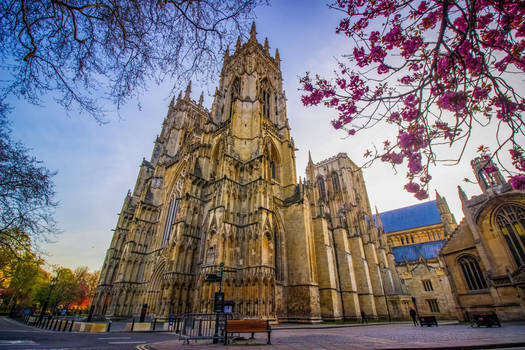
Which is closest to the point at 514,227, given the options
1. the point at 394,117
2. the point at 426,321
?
the point at 426,321

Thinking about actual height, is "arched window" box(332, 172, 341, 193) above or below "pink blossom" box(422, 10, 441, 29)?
above

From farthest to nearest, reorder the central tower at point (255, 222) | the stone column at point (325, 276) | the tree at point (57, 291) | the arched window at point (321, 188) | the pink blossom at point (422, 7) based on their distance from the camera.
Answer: the tree at point (57, 291)
the arched window at point (321, 188)
the stone column at point (325, 276)
the central tower at point (255, 222)
the pink blossom at point (422, 7)

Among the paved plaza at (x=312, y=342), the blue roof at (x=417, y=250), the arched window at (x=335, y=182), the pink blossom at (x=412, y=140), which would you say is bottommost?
the paved plaza at (x=312, y=342)

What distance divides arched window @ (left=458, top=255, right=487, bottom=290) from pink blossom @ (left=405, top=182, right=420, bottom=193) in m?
19.3

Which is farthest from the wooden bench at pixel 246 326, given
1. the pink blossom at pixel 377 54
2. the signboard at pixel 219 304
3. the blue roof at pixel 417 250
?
the blue roof at pixel 417 250

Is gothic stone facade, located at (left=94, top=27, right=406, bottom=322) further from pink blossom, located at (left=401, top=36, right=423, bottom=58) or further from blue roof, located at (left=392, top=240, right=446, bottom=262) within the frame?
pink blossom, located at (left=401, top=36, right=423, bottom=58)

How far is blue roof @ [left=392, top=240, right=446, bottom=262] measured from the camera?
32.1 metres

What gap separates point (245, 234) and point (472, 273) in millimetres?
17214

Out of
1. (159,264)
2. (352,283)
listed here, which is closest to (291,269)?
(352,283)

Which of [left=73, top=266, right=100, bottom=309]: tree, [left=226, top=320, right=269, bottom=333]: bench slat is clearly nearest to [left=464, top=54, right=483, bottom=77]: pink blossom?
[left=226, top=320, right=269, bottom=333]: bench slat

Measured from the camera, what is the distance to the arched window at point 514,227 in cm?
1450

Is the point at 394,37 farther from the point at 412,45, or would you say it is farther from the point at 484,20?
the point at 484,20

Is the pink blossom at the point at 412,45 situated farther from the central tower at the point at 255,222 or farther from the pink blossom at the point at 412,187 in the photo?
the central tower at the point at 255,222

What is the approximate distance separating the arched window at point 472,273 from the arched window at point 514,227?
108 inches
